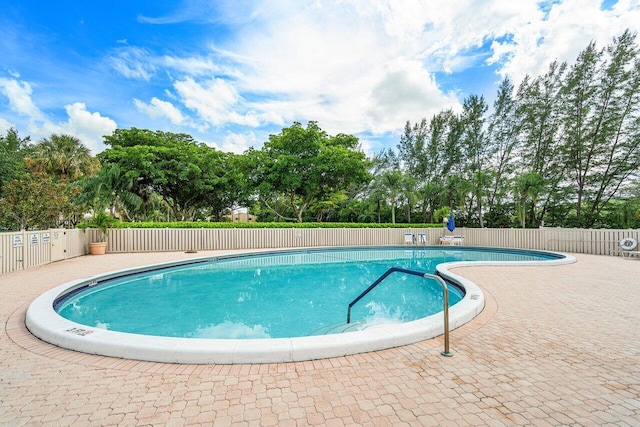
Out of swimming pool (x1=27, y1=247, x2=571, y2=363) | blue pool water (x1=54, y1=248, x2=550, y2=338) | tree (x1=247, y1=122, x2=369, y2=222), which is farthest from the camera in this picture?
tree (x1=247, y1=122, x2=369, y2=222)

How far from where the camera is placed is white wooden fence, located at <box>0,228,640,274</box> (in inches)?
309

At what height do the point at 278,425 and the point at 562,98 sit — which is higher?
Answer: the point at 562,98

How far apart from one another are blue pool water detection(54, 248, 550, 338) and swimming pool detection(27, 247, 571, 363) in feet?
0.06

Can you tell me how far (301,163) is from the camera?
16.8 meters

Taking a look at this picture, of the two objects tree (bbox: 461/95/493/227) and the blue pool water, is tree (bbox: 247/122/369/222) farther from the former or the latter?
the blue pool water

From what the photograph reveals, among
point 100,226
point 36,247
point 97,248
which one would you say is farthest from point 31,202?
point 36,247

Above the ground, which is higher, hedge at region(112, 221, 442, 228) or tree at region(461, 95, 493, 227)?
tree at region(461, 95, 493, 227)

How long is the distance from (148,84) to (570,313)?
54.6 feet

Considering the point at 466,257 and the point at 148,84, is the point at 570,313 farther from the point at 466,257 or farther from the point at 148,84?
the point at 148,84

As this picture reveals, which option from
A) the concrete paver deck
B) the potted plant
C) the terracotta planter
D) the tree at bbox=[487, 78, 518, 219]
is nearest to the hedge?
the potted plant

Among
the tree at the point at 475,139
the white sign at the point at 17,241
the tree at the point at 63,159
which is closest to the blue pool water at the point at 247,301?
the white sign at the point at 17,241

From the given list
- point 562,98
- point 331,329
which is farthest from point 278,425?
point 562,98

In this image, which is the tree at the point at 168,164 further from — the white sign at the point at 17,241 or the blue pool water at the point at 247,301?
the blue pool water at the point at 247,301

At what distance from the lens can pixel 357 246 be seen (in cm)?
1478
